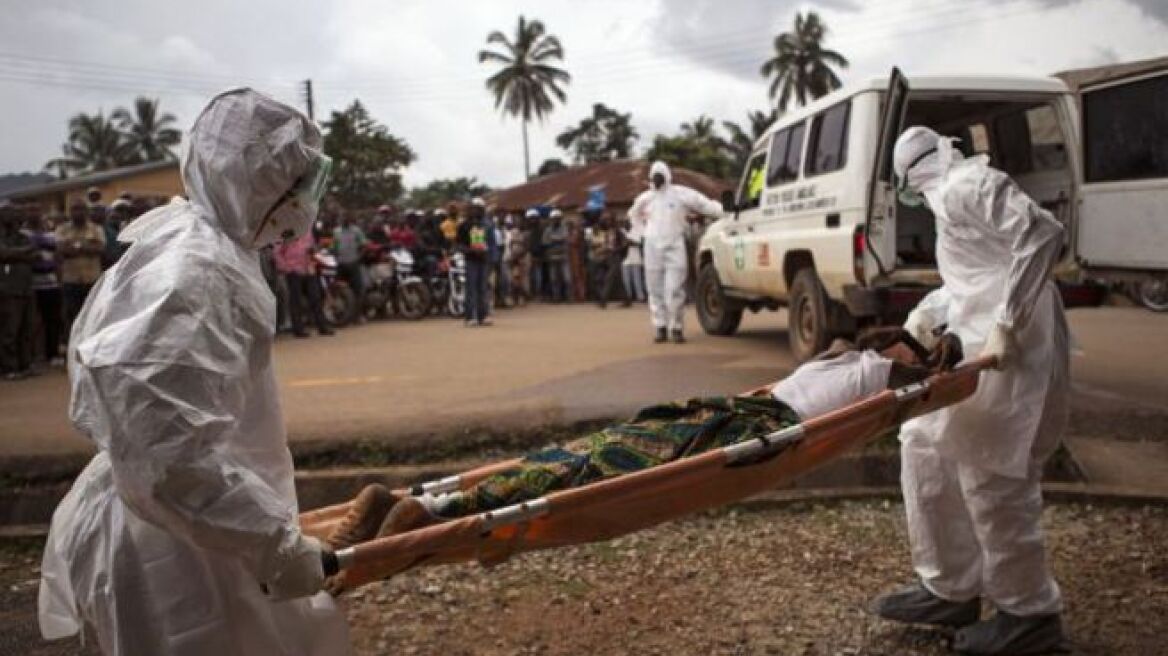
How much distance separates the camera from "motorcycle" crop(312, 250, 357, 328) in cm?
1289

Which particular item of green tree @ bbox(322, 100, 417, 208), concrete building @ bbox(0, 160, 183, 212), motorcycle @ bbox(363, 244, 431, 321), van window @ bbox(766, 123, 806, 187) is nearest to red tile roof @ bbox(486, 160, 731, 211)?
green tree @ bbox(322, 100, 417, 208)

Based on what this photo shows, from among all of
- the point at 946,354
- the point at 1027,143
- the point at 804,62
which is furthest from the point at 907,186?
the point at 804,62

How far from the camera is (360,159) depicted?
83.0ft

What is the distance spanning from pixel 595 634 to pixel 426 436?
2.23 meters

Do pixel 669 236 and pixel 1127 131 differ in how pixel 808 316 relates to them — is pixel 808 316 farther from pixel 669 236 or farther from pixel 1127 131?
pixel 1127 131

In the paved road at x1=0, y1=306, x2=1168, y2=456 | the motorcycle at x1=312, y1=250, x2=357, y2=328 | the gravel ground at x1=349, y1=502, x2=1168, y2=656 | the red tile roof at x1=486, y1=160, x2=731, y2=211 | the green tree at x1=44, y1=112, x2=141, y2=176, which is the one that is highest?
the green tree at x1=44, y1=112, x2=141, y2=176

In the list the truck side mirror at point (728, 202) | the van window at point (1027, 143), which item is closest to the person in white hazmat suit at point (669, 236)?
the truck side mirror at point (728, 202)

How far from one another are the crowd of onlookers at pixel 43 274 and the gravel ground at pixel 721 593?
4182 mm

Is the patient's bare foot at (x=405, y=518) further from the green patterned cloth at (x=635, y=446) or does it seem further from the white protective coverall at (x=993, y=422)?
the white protective coverall at (x=993, y=422)

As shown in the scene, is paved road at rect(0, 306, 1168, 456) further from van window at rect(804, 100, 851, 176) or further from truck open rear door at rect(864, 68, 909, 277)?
van window at rect(804, 100, 851, 176)

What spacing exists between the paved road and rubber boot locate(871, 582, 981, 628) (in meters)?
2.60

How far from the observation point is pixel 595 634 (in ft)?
11.3

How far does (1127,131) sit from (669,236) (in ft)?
13.9

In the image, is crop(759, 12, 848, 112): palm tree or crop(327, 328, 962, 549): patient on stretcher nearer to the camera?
crop(327, 328, 962, 549): patient on stretcher
